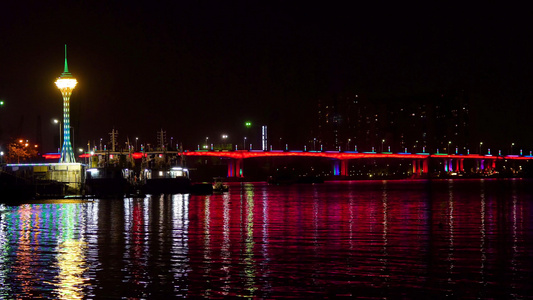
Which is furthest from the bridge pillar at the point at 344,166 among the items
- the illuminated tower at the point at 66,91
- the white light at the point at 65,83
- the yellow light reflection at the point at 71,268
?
the yellow light reflection at the point at 71,268

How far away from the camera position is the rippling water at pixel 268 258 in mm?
18406

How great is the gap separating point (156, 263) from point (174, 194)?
69270 mm

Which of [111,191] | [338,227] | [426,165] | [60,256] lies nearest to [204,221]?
[338,227]

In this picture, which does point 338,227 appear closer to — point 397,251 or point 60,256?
point 397,251

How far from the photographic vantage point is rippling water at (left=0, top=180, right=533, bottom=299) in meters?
18.4

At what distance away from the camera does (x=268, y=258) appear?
24078mm

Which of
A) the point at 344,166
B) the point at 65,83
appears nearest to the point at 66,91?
the point at 65,83

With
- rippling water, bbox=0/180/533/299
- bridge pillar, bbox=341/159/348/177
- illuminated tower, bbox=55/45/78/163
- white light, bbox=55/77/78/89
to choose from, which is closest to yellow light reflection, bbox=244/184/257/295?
rippling water, bbox=0/180/533/299

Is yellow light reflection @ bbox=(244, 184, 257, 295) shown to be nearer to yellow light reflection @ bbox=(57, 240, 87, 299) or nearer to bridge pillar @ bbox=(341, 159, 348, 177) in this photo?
yellow light reflection @ bbox=(57, 240, 87, 299)

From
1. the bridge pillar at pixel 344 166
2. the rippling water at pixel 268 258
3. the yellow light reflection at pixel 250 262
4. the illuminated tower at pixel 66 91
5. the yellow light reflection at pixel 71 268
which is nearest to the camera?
the yellow light reflection at pixel 71 268

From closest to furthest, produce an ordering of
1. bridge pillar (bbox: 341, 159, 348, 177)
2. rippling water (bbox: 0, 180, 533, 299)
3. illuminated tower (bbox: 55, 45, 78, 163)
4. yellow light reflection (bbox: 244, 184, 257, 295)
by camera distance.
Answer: rippling water (bbox: 0, 180, 533, 299), yellow light reflection (bbox: 244, 184, 257, 295), illuminated tower (bbox: 55, 45, 78, 163), bridge pillar (bbox: 341, 159, 348, 177)

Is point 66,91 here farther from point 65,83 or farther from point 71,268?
point 71,268

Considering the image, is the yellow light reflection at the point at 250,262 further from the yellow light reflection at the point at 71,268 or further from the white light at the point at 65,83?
the white light at the point at 65,83

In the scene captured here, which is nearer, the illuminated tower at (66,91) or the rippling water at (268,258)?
the rippling water at (268,258)
